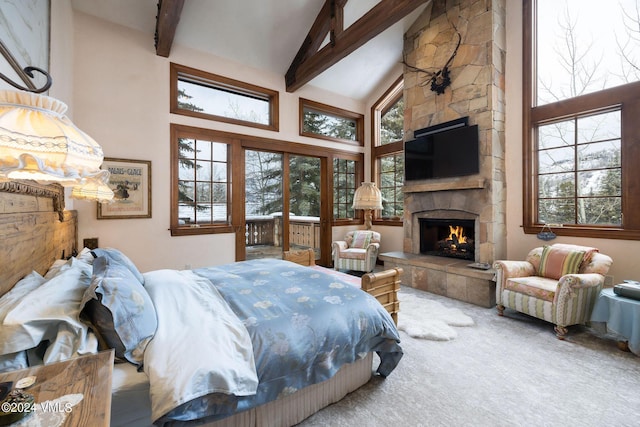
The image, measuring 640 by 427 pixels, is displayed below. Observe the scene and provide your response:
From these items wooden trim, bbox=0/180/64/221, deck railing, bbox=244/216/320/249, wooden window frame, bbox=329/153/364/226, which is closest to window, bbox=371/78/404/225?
wooden window frame, bbox=329/153/364/226

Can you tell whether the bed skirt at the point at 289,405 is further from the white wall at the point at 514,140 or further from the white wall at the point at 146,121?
the white wall at the point at 514,140

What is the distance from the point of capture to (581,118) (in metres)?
3.49

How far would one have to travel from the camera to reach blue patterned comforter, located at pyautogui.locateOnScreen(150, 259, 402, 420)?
139 cm

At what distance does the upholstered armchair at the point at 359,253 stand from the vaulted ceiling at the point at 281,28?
2951 mm

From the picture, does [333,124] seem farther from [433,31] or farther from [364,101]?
[433,31]

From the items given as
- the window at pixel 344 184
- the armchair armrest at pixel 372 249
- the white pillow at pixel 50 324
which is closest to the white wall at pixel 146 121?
the armchair armrest at pixel 372 249

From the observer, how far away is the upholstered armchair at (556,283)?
8.71ft

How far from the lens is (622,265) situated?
3137 mm

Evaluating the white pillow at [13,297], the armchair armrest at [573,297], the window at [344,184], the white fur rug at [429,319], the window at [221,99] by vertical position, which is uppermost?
the window at [221,99]

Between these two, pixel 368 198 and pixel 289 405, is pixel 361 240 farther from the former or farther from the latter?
pixel 289 405

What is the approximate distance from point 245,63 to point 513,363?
5.17 m

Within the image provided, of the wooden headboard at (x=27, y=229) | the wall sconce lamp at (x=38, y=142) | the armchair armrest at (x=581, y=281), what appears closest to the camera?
the wall sconce lamp at (x=38, y=142)

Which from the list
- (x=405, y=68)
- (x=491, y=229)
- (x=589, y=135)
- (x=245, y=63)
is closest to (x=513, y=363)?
(x=491, y=229)

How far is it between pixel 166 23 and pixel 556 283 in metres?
5.28
